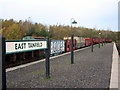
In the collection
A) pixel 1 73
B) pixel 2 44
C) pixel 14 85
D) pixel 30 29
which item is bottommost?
pixel 14 85

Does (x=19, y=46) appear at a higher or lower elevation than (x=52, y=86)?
higher

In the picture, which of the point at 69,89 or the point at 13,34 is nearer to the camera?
the point at 69,89

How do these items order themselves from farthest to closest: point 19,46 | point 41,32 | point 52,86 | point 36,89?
point 41,32 → point 19,46 → point 52,86 → point 36,89

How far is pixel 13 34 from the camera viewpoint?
4375 centimetres

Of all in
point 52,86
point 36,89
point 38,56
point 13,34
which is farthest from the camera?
point 13,34

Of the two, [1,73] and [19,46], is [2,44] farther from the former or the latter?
[19,46]

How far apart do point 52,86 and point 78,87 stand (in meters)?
0.88

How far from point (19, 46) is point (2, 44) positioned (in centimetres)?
685

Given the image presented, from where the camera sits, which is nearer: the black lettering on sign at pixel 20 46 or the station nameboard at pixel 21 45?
the station nameboard at pixel 21 45

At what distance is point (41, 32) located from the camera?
181 ft

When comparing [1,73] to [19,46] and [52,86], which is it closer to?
[52,86]

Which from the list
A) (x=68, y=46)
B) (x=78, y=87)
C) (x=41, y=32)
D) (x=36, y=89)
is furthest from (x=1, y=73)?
(x=41, y=32)

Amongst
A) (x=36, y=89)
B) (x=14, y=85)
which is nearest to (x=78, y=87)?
(x=36, y=89)

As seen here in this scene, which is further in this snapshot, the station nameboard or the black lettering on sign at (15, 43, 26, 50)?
the black lettering on sign at (15, 43, 26, 50)
